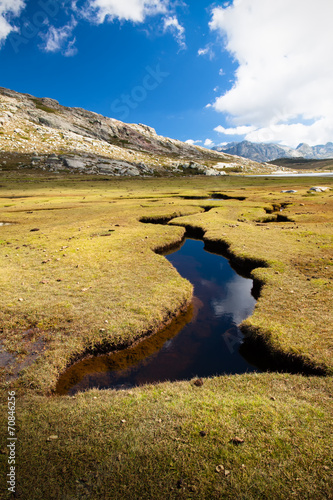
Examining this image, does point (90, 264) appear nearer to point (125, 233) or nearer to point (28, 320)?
point (28, 320)

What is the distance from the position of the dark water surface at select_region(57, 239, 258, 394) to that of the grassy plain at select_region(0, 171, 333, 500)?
64cm

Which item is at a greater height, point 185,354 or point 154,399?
point 154,399

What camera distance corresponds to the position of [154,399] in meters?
8.19

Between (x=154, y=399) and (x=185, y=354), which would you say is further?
(x=185, y=354)

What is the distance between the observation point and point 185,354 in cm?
1170

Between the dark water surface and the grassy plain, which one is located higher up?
the grassy plain

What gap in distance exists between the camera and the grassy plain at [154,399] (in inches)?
225

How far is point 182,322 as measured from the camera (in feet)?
45.7

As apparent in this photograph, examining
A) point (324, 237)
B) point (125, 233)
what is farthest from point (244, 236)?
point (125, 233)

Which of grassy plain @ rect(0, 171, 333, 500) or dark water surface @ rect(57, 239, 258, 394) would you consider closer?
grassy plain @ rect(0, 171, 333, 500)

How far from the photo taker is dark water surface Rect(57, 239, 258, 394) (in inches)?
393

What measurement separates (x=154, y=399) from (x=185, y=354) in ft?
12.4

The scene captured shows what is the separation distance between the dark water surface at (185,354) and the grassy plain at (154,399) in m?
0.64

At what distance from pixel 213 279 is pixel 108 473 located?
15654mm
